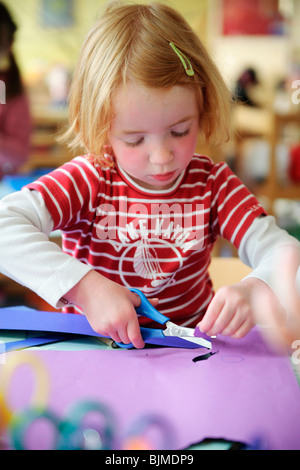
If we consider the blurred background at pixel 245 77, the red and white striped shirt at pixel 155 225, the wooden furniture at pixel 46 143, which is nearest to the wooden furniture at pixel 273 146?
the blurred background at pixel 245 77

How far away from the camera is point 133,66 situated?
22.4 inches

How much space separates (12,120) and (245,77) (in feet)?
5.40

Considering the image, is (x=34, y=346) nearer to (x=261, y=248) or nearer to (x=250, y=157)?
(x=261, y=248)

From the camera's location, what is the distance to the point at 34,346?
508mm

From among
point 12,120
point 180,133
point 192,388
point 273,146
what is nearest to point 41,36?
point 12,120

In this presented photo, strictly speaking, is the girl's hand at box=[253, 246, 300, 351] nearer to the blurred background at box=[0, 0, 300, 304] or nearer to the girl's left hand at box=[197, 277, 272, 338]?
the girl's left hand at box=[197, 277, 272, 338]

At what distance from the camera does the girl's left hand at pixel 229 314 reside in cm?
49

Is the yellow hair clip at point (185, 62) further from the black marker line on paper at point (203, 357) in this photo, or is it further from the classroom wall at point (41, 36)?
the classroom wall at point (41, 36)

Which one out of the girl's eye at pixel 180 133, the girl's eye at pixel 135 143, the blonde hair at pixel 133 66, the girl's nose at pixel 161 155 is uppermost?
the blonde hair at pixel 133 66

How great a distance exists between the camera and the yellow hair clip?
0.58 m

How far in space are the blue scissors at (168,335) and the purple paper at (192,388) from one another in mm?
11

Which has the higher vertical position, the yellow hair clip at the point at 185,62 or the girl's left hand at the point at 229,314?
the yellow hair clip at the point at 185,62

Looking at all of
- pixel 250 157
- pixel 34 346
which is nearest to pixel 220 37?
pixel 250 157

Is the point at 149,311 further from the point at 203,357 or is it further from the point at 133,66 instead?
the point at 133,66
